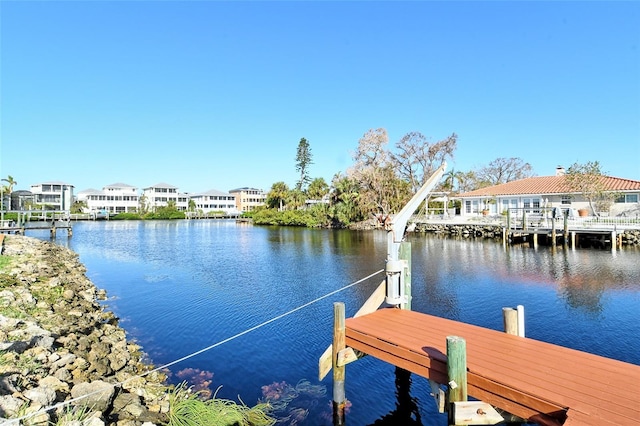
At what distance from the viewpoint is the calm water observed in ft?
26.5

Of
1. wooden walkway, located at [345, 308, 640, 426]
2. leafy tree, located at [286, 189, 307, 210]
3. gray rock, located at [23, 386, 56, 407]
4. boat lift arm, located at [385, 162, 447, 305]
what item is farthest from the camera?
leafy tree, located at [286, 189, 307, 210]

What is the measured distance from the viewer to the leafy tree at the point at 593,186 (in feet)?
109

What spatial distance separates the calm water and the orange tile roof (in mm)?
11790

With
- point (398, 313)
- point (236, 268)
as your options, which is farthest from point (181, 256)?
point (398, 313)

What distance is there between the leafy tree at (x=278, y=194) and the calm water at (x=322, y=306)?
165 feet

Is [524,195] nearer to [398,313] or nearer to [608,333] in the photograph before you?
[608,333]

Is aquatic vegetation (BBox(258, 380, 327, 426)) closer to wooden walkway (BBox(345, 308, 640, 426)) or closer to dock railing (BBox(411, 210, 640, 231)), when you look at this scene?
wooden walkway (BBox(345, 308, 640, 426))

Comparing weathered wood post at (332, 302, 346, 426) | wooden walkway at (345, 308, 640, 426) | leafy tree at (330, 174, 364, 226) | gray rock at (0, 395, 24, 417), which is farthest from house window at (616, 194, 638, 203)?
gray rock at (0, 395, 24, 417)

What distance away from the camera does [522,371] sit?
4.75m

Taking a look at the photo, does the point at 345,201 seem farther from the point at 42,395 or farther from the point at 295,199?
the point at 42,395

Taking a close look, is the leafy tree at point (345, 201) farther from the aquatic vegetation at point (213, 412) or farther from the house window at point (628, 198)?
the aquatic vegetation at point (213, 412)

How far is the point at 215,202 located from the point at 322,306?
349ft

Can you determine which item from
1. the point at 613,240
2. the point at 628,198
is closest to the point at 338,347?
the point at 613,240

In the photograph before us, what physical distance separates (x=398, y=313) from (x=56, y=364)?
6171 millimetres
